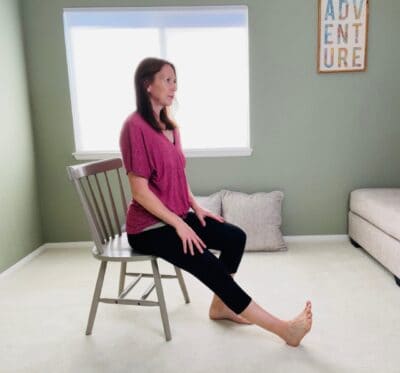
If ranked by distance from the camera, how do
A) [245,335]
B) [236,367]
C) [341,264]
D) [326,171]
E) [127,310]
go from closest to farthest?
Result: [236,367] → [245,335] → [127,310] → [341,264] → [326,171]

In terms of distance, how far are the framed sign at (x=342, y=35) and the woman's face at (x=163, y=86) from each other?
63.5 inches

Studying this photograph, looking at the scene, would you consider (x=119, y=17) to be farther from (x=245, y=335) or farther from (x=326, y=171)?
(x=245, y=335)

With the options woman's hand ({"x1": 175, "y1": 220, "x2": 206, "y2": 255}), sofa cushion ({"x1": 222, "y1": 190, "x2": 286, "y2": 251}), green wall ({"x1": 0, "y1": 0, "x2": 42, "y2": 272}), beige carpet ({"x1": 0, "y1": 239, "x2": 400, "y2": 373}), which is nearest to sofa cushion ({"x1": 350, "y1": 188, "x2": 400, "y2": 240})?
beige carpet ({"x1": 0, "y1": 239, "x2": 400, "y2": 373})

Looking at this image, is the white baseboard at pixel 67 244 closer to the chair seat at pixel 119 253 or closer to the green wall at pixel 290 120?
the green wall at pixel 290 120

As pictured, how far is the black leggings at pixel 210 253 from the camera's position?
1.63 m

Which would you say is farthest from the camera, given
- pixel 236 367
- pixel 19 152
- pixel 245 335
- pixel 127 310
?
pixel 19 152

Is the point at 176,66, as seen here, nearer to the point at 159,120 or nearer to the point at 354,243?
the point at 159,120

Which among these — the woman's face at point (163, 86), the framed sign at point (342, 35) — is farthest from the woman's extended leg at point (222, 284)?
the framed sign at point (342, 35)

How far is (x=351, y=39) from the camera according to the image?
2895mm

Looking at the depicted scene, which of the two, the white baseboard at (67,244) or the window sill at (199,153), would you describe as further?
the white baseboard at (67,244)

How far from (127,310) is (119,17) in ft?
6.96

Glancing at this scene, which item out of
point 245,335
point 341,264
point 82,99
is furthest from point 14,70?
point 341,264

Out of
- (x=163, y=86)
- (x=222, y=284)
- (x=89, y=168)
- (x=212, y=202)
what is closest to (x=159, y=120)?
(x=163, y=86)

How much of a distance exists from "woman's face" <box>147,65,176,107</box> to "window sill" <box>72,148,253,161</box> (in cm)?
131
